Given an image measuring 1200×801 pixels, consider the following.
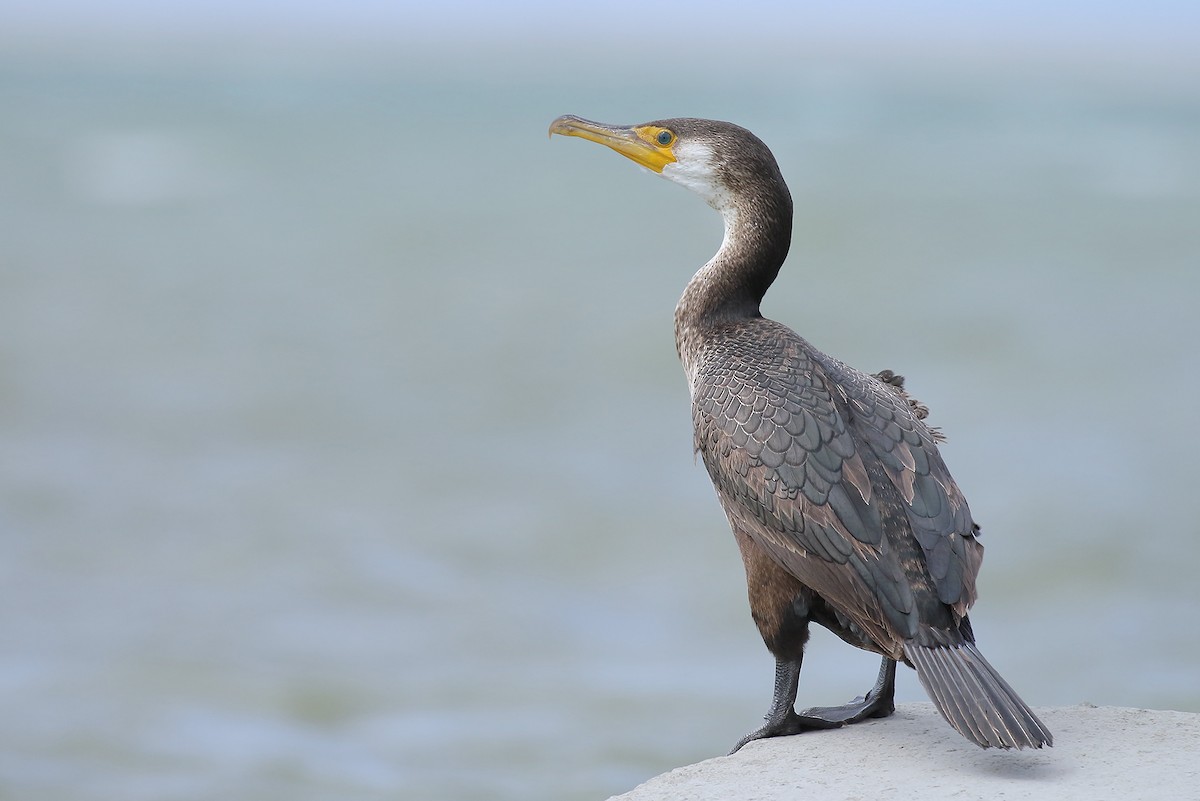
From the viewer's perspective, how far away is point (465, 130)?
3678cm

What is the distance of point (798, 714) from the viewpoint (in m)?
5.49

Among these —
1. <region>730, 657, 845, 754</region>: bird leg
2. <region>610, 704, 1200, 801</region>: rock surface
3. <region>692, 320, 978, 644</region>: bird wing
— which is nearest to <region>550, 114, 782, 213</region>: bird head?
<region>692, 320, 978, 644</region>: bird wing

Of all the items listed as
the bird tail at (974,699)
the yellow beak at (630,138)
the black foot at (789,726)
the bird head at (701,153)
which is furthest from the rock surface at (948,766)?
the yellow beak at (630,138)

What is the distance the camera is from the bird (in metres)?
4.85

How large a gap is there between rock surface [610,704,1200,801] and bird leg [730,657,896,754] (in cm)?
4

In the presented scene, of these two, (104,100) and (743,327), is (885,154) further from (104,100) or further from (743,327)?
(743,327)

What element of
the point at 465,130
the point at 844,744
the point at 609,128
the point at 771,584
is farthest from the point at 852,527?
the point at 465,130

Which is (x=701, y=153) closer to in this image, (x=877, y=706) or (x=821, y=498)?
(x=821, y=498)

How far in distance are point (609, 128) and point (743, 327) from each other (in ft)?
3.72

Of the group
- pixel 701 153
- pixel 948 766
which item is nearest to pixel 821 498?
pixel 948 766

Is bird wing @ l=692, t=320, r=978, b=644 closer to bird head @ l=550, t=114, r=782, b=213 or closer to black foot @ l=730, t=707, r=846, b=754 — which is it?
black foot @ l=730, t=707, r=846, b=754

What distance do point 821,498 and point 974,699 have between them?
0.79 metres

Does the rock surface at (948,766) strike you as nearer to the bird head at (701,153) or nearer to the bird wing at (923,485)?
the bird wing at (923,485)

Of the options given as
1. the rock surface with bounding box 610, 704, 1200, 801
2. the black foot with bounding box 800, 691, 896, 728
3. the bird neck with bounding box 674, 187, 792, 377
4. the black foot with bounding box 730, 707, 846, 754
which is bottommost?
the rock surface with bounding box 610, 704, 1200, 801
